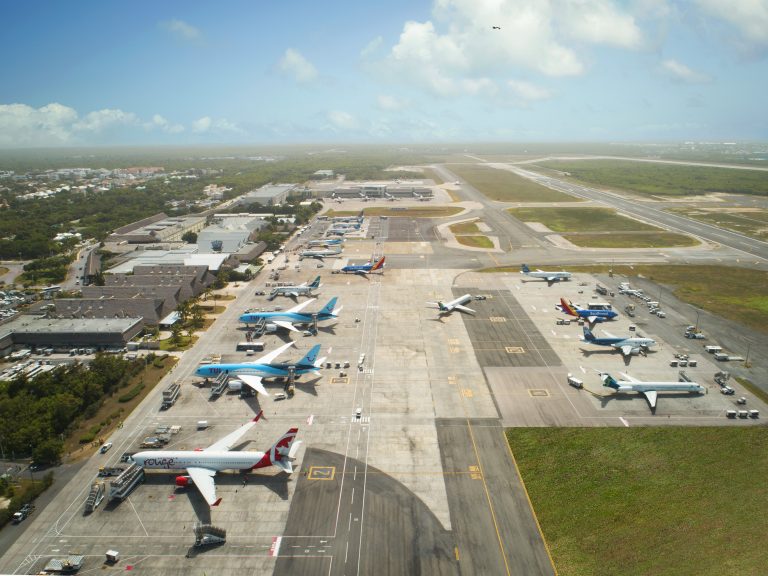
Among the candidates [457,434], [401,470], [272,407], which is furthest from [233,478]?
[457,434]

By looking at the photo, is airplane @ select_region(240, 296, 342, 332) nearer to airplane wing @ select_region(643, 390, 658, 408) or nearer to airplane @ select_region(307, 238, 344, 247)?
airplane wing @ select_region(643, 390, 658, 408)

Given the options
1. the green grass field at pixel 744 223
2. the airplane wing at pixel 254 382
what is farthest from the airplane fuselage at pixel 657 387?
the green grass field at pixel 744 223

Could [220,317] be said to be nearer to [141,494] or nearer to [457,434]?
[141,494]

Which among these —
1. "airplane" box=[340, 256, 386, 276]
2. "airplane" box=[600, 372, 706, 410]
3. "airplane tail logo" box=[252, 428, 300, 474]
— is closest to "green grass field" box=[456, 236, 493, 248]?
"airplane" box=[340, 256, 386, 276]

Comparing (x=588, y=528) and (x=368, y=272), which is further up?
(x=368, y=272)

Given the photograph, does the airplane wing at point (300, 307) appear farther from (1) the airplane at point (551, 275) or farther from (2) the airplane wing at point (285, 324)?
(1) the airplane at point (551, 275)
